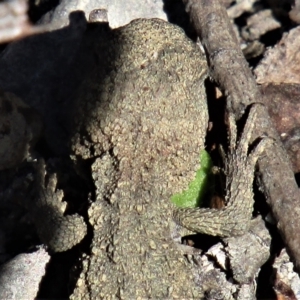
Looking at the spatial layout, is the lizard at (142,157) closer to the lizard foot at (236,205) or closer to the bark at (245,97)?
the lizard foot at (236,205)

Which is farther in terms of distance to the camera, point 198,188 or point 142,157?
point 198,188

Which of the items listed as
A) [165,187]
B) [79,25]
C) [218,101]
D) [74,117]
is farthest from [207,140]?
[79,25]

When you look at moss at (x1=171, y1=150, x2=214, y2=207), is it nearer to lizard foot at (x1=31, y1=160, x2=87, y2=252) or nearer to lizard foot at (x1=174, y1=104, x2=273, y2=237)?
lizard foot at (x1=174, y1=104, x2=273, y2=237)

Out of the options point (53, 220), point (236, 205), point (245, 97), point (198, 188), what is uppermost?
point (245, 97)

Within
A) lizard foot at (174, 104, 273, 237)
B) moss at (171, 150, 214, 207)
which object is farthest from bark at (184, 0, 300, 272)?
moss at (171, 150, 214, 207)

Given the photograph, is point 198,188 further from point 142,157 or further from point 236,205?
point 142,157

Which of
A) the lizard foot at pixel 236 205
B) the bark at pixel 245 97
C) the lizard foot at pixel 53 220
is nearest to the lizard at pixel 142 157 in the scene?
the lizard foot at pixel 236 205

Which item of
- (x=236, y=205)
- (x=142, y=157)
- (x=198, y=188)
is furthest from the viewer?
(x=198, y=188)

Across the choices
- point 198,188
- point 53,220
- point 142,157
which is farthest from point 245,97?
point 53,220

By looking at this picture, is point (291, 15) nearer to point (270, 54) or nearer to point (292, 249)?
point (270, 54)
